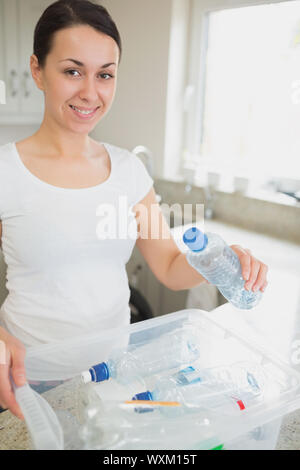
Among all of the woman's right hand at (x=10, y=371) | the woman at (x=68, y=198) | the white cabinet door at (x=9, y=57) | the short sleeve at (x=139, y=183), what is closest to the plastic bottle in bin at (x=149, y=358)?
the woman's right hand at (x=10, y=371)

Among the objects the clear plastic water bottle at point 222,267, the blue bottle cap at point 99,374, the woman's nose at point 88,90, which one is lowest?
the blue bottle cap at point 99,374

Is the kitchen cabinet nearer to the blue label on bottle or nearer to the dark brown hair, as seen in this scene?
the dark brown hair

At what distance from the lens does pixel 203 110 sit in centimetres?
253

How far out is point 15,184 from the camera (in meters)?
0.98

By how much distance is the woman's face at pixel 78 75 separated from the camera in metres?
0.94

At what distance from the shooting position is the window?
2.08 m

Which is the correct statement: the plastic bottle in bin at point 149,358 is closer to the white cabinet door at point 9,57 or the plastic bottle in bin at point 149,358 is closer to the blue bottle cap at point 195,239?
the blue bottle cap at point 195,239

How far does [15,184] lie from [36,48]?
12.6 inches

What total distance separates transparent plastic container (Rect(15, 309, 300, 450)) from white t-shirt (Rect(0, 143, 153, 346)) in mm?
194

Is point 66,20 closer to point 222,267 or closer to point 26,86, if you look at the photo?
point 222,267

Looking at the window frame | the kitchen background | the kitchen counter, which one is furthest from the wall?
the kitchen counter

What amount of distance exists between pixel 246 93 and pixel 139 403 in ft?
6.45

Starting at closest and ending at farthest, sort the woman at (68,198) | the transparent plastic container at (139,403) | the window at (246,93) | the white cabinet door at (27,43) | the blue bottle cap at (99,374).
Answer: the transparent plastic container at (139,403), the blue bottle cap at (99,374), the woman at (68,198), the window at (246,93), the white cabinet door at (27,43)

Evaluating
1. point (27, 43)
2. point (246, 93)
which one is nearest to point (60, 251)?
point (246, 93)
